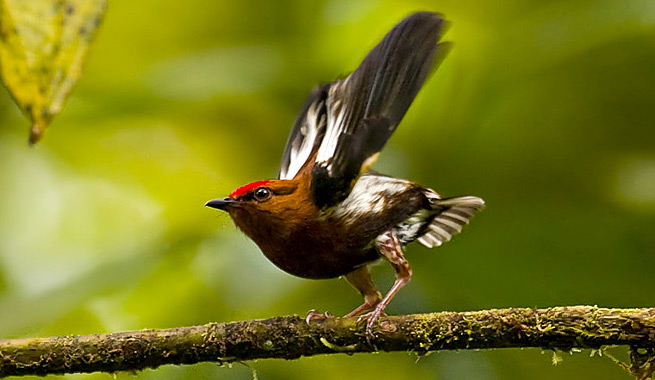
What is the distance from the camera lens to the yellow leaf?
114cm

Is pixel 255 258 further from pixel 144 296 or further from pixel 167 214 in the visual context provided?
pixel 167 214

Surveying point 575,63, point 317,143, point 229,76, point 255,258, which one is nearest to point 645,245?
point 575,63

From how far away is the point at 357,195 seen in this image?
244cm

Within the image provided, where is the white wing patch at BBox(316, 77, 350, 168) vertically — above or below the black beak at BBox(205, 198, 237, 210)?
above

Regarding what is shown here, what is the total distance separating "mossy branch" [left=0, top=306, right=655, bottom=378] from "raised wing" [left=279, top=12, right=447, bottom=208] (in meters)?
0.49

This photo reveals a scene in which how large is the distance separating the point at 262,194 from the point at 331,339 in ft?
2.01

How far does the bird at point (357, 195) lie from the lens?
84.7 inches

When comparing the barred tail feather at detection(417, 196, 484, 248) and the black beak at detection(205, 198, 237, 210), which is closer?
the black beak at detection(205, 198, 237, 210)

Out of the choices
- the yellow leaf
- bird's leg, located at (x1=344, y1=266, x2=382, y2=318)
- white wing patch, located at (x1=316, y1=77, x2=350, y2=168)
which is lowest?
bird's leg, located at (x1=344, y1=266, x2=382, y2=318)

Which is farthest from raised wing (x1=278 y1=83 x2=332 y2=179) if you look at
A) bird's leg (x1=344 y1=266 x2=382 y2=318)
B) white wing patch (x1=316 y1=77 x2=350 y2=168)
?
bird's leg (x1=344 y1=266 x2=382 y2=318)

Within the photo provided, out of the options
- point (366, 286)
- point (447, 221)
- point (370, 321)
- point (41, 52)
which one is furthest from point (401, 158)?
point (41, 52)

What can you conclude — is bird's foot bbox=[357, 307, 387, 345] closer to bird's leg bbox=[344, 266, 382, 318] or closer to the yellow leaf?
bird's leg bbox=[344, 266, 382, 318]

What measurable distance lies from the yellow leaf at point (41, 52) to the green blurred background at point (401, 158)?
1.69m

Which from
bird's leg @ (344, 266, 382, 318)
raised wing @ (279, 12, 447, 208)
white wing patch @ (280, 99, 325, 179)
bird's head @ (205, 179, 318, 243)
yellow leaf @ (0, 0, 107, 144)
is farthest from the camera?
white wing patch @ (280, 99, 325, 179)
